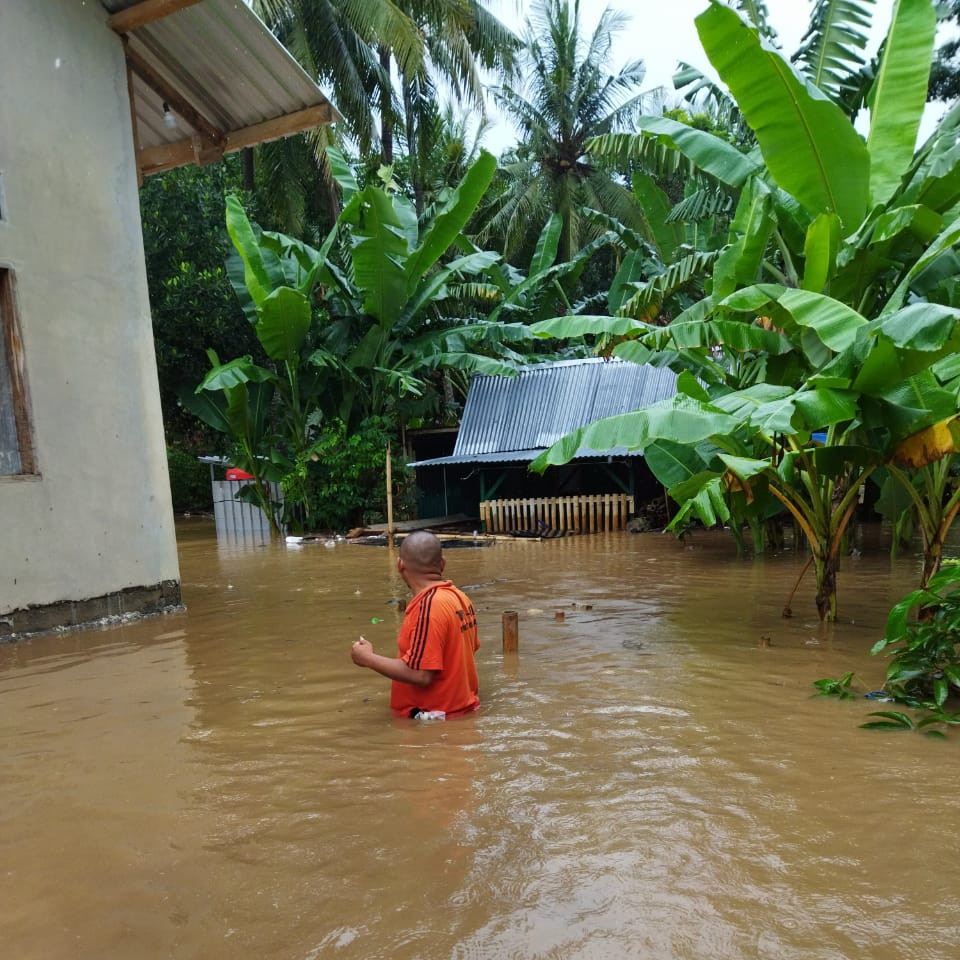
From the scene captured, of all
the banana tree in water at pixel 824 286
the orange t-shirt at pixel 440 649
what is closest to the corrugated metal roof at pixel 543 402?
the banana tree in water at pixel 824 286

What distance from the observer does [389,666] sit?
464cm

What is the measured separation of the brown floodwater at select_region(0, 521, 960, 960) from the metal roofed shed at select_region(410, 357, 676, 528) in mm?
10597

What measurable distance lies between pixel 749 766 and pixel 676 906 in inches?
54.8

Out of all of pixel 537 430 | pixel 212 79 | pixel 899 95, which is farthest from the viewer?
pixel 537 430

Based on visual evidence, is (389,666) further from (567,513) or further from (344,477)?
(344,477)

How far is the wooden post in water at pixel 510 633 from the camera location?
656 centimetres

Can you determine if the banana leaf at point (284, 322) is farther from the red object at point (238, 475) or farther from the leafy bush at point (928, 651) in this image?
the leafy bush at point (928, 651)

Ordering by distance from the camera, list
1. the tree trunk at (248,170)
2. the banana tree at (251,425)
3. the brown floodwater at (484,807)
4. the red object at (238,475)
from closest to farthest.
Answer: the brown floodwater at (484,807)
the banana tree at (251,425)
the red object at (238,475)
the tree trunk at (248,170)

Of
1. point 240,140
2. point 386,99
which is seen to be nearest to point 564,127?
point 386,99

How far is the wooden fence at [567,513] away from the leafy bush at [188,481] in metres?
11.2

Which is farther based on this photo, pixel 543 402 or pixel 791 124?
pixel 543 402

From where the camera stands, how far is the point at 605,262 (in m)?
31.9

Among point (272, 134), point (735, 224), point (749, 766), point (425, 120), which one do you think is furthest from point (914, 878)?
point (425, 120)

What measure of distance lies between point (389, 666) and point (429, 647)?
0.75 feet
